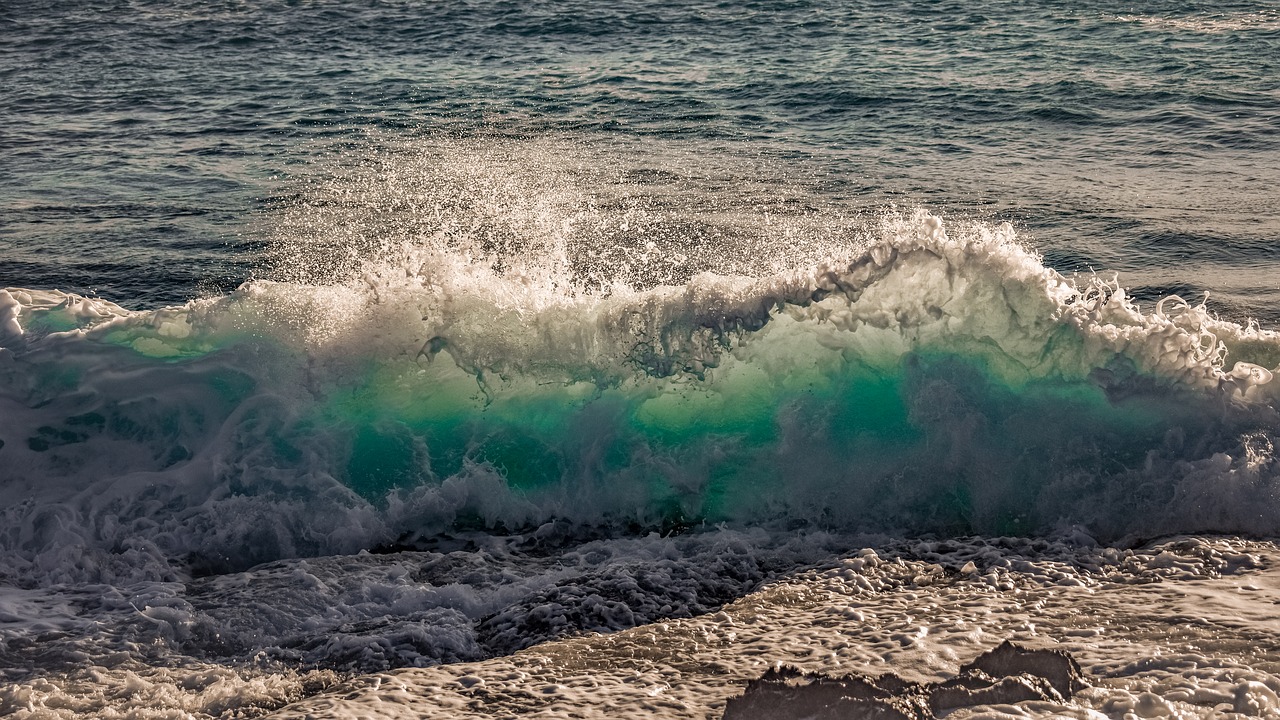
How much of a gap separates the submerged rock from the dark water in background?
5.20m

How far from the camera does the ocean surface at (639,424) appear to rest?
489 centimetres

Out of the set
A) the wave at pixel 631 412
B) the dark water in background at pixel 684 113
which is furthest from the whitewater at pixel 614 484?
the dark water in background at pixel 684 113

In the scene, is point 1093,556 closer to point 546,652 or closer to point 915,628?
point 915,628

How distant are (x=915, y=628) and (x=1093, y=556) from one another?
1.37 meters

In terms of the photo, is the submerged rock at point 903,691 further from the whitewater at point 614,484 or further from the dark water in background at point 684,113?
the dark water in background at point 684,113

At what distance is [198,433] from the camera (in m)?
7.12

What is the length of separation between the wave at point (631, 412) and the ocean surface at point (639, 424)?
0.02 meters

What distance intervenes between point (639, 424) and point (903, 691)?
3013 millimetres

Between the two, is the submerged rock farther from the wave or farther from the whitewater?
the wave

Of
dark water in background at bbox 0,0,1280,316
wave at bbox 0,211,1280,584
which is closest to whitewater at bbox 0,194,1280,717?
wave at bbox 0,211,1280,584

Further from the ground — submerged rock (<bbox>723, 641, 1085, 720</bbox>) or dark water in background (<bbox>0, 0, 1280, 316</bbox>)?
dark water in background (<bbox>0, 0, 1280, 316</bbox>)

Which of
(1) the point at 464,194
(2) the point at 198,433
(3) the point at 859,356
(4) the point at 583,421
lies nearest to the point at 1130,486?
(3) the point at 859,356

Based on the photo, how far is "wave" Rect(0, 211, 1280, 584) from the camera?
6363 millimetres

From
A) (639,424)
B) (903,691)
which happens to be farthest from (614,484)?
(903,691)
